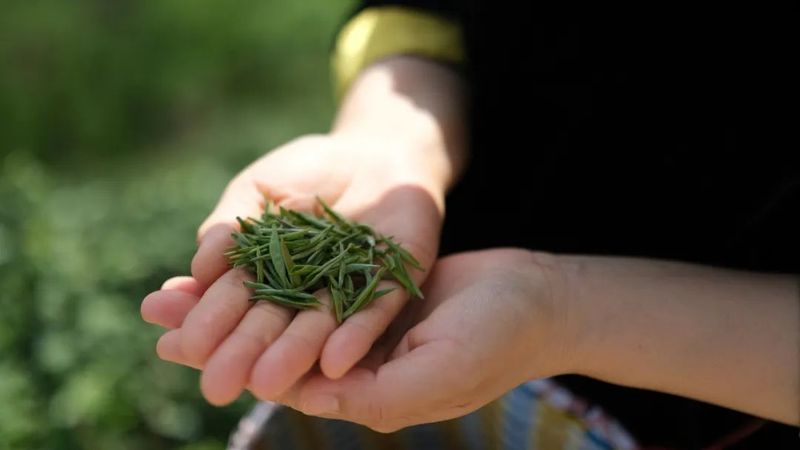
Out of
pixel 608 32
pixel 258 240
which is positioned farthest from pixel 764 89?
pixel 258 240

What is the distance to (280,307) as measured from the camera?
1.28 metres

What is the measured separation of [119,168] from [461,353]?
266 cm

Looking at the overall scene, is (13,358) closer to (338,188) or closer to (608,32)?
(338,188)

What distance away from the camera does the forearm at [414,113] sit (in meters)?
1.73

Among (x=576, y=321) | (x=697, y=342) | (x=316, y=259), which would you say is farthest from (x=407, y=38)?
(x=697, y=342)

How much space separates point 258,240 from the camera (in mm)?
1413

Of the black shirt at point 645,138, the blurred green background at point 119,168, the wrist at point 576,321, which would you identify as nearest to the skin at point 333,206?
the black shirt at point 645,138

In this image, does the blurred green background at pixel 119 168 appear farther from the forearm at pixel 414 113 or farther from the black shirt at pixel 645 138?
the black shirt at pixel 645 138

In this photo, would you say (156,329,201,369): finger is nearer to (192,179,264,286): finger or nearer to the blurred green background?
(192,179,264,286): finger

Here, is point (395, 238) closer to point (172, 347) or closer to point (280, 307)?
point (280, 307)

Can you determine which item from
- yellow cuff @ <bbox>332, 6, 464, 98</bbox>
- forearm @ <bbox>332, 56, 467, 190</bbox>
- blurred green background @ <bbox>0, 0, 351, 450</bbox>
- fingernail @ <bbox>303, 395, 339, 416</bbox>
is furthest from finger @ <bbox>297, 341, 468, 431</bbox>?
blurred green background @ <bbox>0, 0, 351, 450</bbox>

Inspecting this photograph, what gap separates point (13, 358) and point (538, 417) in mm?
1266

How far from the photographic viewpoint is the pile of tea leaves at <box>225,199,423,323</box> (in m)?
1.32

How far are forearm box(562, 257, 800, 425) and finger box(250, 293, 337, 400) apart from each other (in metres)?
0.43
